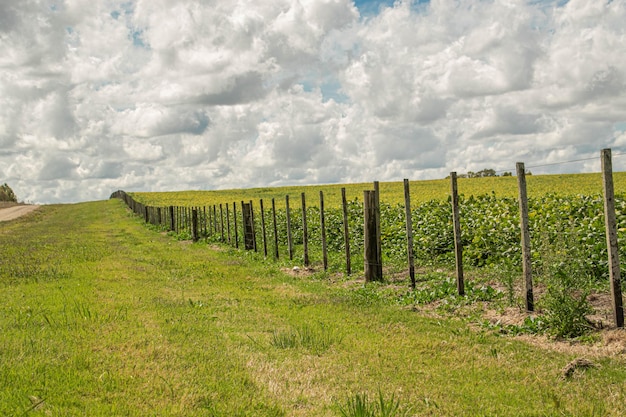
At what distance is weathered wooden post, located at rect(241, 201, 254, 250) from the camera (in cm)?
2431

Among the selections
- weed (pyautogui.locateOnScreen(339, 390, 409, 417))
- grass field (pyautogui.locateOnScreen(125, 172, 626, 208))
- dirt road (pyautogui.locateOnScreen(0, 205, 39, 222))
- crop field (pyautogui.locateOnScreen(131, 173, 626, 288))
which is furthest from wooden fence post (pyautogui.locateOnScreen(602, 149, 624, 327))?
dirt road (pyautogui.locateOnScreen(0, 205, 39, 222))

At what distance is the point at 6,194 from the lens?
10038 centimetres

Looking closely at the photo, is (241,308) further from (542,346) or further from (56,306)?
(542,346)

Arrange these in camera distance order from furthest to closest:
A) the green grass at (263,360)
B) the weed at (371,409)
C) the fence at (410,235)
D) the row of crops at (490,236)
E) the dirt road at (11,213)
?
the dirt road at (11,213) → the row of crops at (490,236) → the fence at (410,235) → the green grass at (263,360) → the weed at (371,409)

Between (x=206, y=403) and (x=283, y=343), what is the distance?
2.32 m

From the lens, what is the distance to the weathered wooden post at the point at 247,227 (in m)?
24.3

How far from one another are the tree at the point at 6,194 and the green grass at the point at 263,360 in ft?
315

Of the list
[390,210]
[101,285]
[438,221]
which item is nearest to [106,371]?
[101,285]

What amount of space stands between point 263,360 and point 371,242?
276 inches

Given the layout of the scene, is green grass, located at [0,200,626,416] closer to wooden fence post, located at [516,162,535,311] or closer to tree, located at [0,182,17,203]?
wooden fence post, located at [516,162,535,311]

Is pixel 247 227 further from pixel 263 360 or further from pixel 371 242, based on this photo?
pixel 263 360

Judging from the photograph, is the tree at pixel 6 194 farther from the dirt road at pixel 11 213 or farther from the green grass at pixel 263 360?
the green grass at pixel 263 360

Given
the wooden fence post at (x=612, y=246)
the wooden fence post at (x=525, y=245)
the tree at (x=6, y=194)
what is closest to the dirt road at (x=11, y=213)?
the tree at (x=6, y=194)

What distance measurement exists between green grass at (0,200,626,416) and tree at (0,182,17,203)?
95962 millimetres
